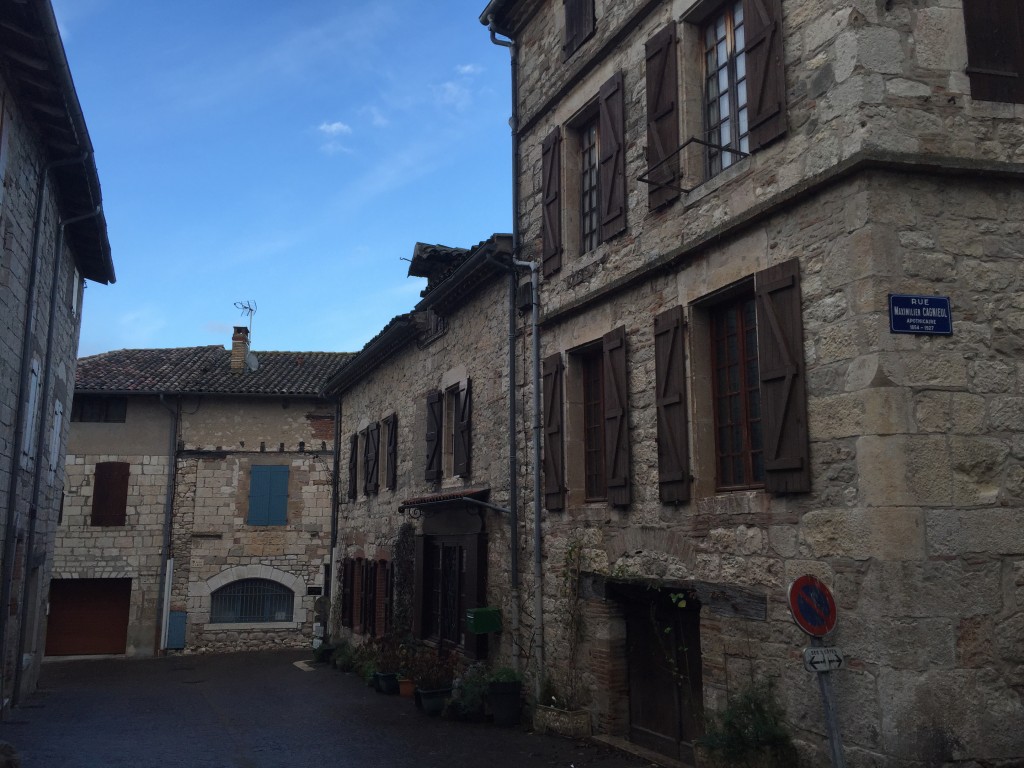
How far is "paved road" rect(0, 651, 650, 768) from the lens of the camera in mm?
8508

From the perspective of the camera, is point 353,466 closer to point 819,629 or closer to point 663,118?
point 663,118

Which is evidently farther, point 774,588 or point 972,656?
point 774,588

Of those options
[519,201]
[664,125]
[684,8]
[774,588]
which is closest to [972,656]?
[774,588]

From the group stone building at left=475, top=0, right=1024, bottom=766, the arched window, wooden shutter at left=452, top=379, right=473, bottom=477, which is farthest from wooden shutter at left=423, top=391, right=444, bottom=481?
the arched window

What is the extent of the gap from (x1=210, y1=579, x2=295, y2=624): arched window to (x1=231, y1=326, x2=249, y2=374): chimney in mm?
5423

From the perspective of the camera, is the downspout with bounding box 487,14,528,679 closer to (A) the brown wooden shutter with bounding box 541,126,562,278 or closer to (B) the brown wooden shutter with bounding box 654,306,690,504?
(A) the brown wooden shutter with bounding box 541,126,562,278

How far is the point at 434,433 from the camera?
13.3 meters

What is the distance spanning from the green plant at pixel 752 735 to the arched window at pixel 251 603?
1712cm

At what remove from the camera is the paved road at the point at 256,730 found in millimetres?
8508

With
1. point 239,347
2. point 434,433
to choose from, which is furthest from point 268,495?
point 434,433

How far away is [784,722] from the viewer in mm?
6039

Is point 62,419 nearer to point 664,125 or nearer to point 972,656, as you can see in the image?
point 664,125

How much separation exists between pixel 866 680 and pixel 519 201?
6.86m

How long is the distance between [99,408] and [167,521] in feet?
10.2
